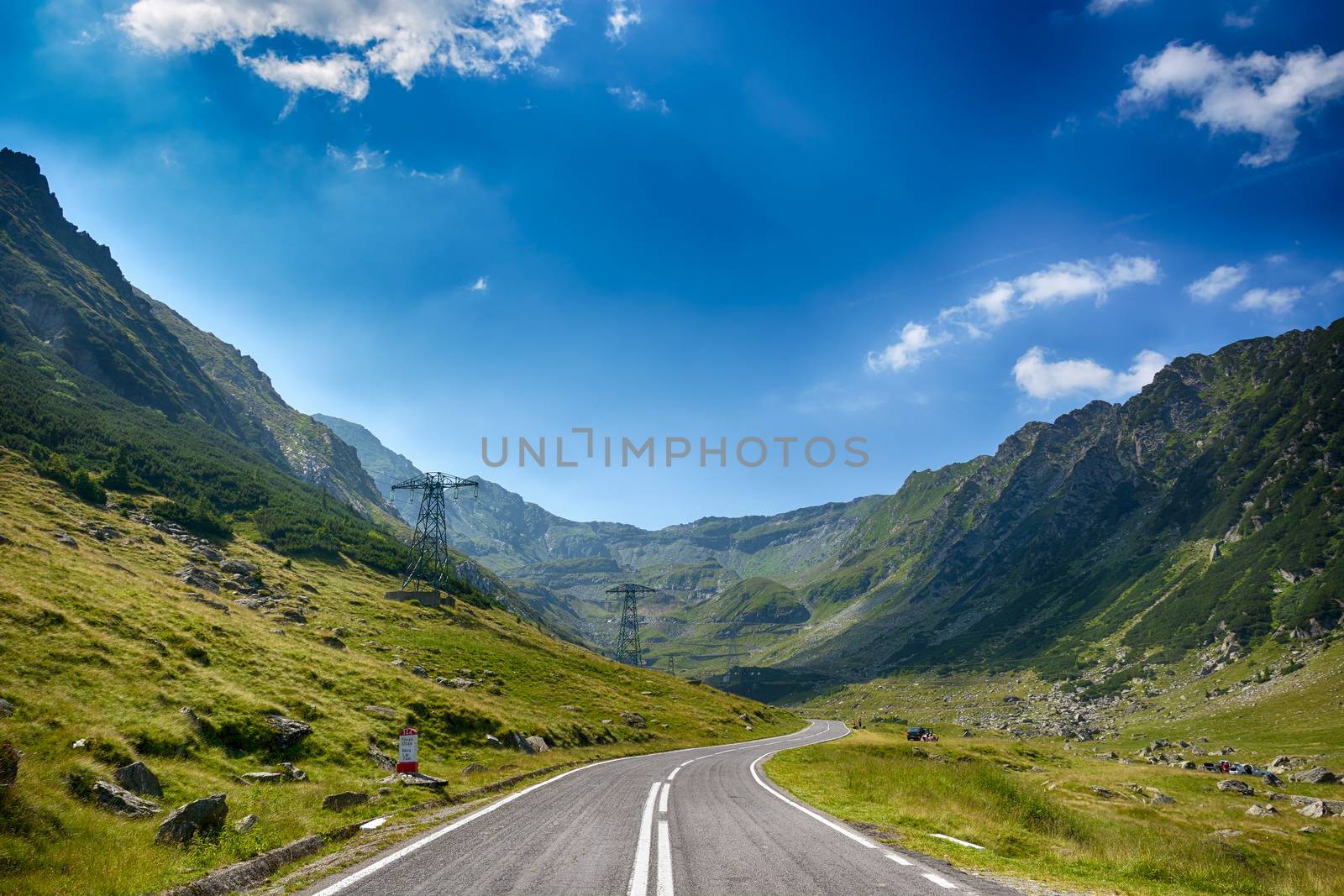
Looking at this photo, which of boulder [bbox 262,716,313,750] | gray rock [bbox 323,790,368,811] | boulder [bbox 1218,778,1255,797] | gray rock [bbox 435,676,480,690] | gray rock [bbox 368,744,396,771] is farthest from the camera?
gray rock [bbox 435,676,480,690]

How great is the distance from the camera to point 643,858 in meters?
11.2

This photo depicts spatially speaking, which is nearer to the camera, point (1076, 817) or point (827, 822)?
point (827, 822)

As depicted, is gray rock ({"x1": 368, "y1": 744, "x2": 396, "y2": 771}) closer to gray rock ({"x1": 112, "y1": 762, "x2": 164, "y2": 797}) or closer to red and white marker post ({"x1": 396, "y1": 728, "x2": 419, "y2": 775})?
red and white marker post ({"x1": 396, "y1": 728, "x2": 419, "y2": 775})

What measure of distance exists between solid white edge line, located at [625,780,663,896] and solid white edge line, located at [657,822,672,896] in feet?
0.68

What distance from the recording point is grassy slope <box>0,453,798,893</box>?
33.7ft

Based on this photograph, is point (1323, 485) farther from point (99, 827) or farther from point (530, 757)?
point (99, 827)

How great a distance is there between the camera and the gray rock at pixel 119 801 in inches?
481

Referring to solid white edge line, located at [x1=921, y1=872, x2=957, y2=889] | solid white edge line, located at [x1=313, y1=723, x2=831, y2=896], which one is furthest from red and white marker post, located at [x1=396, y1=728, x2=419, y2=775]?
solid white edge line, located at [x1=921, y1=872, x2=957, y2=889]

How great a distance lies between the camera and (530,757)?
1258 inches

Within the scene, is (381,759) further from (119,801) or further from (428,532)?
(428,532)

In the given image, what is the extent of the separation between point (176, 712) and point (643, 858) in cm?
1677

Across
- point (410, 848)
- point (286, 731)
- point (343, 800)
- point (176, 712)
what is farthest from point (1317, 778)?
point (176, 712)

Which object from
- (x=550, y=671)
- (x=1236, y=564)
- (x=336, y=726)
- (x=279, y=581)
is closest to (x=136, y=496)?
(x=279, y=581)

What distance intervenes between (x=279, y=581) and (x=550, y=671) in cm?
3376
